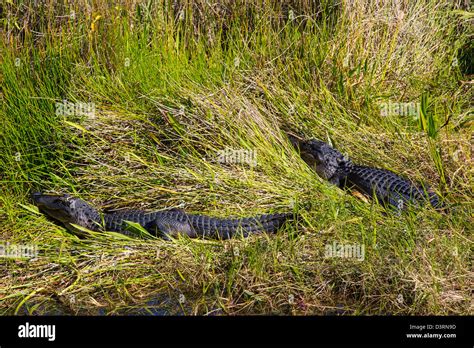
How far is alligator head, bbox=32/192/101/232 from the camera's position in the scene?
5.12 metres

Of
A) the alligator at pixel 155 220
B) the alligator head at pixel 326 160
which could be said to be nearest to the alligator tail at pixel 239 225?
the alligator at pixel 155 220

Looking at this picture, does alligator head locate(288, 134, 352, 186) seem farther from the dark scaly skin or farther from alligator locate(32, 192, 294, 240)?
alligator locate(32, 192, 294, 240)

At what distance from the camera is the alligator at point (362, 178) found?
17.1 ft

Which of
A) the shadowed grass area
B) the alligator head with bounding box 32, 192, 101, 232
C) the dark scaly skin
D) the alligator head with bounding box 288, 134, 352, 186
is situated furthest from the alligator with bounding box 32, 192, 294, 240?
the alligator head with bounding box 288, 134, 352, 186

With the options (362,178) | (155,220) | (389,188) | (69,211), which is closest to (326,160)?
(362,178)

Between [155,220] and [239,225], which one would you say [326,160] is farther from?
[155,220]

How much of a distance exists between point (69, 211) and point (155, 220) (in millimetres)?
602

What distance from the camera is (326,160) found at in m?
5.67

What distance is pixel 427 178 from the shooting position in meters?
5.45

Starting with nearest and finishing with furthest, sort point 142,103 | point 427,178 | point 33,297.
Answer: point 33,297
point 427,178
point 142,103

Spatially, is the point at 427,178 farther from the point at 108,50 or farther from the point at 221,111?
the point at 108,50

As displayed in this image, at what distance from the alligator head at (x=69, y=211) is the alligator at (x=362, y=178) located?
169 centimetres

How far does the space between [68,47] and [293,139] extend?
78.8 inches
